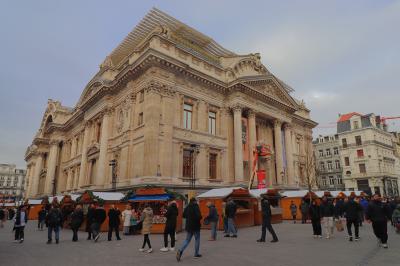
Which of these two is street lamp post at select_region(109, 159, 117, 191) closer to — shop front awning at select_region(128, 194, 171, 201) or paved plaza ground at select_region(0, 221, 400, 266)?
shop front awning at select_region(128, 194, 171, 201)

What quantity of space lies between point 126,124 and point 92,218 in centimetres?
1399

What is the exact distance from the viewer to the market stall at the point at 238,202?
16938 mm

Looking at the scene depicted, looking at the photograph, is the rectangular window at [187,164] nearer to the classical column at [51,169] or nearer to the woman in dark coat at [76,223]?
the woman in dark coat at [76,223]

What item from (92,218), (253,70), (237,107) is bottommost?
(92,218)

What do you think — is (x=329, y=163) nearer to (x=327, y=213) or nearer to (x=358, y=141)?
(x=358, y=141)

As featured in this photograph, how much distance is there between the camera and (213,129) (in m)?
28.5

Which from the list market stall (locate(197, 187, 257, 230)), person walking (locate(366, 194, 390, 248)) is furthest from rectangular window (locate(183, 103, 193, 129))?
person walking (locate(366, 194, 390, 248))

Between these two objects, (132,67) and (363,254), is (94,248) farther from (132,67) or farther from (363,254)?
(132,67)

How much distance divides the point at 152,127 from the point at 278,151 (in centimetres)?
1774

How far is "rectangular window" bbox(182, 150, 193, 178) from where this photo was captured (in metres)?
24.6

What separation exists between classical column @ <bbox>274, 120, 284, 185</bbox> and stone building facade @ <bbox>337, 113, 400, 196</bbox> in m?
27.9

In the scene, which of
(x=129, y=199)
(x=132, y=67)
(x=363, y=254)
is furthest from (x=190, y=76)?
(x=363, y=254)

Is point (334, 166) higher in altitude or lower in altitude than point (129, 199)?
higher

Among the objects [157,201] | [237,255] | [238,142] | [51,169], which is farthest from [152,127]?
[51,169]
